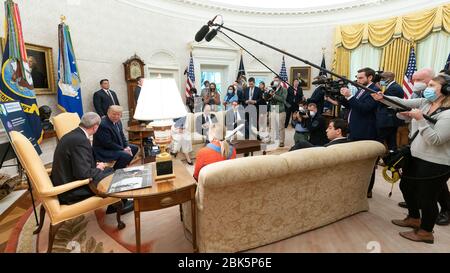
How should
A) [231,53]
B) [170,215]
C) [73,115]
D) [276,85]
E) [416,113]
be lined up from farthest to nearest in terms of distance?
[231,53]
[276,85]
[73,115]
[170,215]
[416,113]

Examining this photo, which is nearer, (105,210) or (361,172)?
(361,172)

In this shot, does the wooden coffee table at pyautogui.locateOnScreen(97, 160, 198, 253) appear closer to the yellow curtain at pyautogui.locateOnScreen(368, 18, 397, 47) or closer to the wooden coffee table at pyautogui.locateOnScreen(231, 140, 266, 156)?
the wooden coffee table at pyautogui.locateOnScreen(231, 140, 266, 156)

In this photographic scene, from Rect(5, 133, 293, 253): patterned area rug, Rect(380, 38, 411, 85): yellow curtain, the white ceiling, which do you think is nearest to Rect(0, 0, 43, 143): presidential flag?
Rect(5, 133, 293, 253): patterned area rug

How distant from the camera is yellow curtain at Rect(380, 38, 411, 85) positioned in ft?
20.9

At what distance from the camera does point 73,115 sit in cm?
370

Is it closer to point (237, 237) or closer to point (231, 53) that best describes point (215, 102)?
point (231, 53)

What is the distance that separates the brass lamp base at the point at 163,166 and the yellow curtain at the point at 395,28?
6.94m

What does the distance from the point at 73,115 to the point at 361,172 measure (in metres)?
3.99

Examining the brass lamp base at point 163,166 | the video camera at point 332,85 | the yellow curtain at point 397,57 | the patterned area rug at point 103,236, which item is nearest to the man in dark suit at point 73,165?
the patterned area rug at point 103,236

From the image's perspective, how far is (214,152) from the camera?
2.32 metres

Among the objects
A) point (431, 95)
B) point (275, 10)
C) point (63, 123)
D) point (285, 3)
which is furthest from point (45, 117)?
point (285, 3)

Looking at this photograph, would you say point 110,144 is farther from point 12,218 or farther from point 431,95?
point 431,95

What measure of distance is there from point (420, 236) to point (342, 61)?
665 centimetres

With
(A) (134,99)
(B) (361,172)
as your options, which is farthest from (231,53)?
(B) (361,172)
